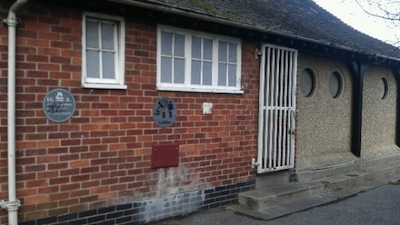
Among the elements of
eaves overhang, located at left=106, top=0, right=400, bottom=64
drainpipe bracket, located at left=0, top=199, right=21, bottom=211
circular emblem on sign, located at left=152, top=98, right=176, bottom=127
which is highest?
eaves overhang, located at left=106, top=0, right=400, bottom=64

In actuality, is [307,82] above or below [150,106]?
above

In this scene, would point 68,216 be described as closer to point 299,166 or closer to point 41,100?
point 41,100

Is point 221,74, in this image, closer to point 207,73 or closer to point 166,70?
point 207,73

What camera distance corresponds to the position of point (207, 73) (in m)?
6.20

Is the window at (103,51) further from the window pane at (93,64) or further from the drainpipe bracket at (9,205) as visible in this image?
the drainpipe bracket at (9,205)

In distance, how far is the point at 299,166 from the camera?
8195 millimetres

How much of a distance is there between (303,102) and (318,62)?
41.4 inches

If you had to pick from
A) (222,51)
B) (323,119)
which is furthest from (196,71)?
(323,119)

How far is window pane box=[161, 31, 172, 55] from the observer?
5.59 m

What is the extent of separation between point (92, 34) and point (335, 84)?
654cm

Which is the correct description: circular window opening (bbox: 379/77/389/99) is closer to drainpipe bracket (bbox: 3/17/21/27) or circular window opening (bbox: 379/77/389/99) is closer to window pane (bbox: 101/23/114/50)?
window pane (bbox: 101/23/114/50)

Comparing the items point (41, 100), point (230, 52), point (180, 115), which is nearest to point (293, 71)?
point (230, 52)

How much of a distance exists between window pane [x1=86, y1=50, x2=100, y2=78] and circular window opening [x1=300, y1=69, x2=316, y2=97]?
4.93 m

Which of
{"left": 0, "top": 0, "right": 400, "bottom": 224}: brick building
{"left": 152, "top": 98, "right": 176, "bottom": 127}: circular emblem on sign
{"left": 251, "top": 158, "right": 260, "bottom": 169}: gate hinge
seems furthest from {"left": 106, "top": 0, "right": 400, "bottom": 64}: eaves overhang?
{"left": 251, "top": 158, "right": 260, "bottom": 169}: gate hinge
